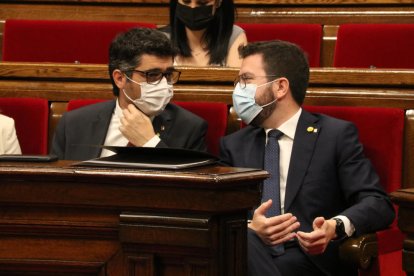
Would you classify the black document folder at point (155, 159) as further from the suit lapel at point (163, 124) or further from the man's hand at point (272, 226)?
the suit lapel at point (163, 124)

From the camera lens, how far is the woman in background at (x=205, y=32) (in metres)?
1.27

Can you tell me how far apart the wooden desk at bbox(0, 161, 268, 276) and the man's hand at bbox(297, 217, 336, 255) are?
0.76 ft

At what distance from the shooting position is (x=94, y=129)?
0.99 metres

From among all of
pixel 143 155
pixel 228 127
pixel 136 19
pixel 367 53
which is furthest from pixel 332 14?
pixel 143 155

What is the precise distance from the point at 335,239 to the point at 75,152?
13.1 inches

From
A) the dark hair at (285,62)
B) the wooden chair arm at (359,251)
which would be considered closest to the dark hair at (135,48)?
the dark hair at (285,62)

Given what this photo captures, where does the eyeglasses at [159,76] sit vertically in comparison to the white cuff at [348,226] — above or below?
above

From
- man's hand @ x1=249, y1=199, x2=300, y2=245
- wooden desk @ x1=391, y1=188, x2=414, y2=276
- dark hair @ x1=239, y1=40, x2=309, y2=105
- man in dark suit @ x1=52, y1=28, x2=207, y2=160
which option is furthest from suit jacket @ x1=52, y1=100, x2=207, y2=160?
wooden desk @ x1=391, y1=188, x2=414, y2=276

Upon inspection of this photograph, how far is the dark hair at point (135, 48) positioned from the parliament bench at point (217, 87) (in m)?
0.04

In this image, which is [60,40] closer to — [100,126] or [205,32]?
[205,32]

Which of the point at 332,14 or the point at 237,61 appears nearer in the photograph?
the point at 237,61

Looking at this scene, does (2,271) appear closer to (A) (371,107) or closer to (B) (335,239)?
(B) (335,239)

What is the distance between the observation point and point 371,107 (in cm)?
94

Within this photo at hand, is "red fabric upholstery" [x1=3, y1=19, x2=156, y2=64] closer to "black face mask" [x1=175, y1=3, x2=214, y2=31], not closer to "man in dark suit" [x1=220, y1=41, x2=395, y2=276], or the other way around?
"black face mask" [x1=175, y1=3, x2=214, y2=31]
